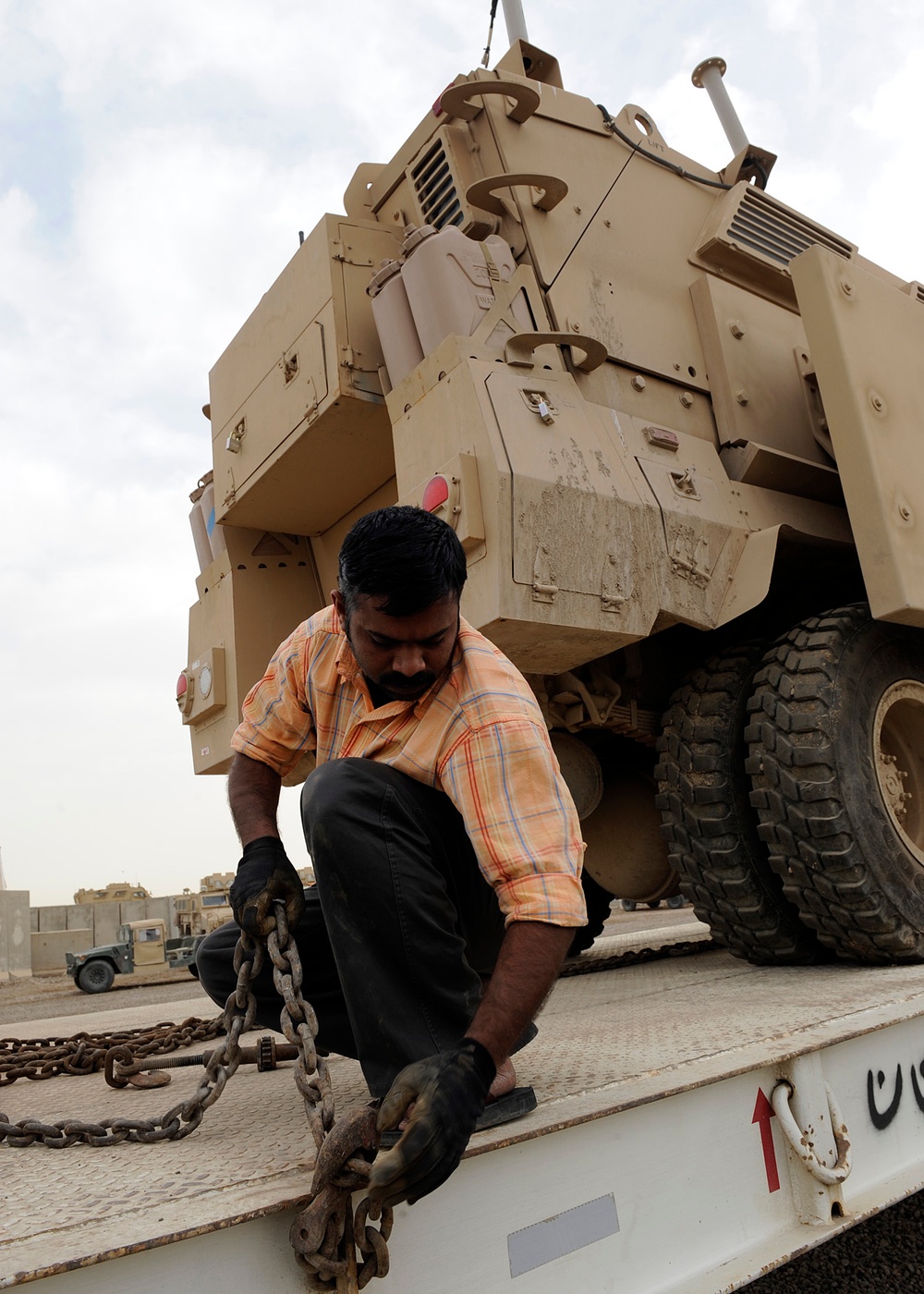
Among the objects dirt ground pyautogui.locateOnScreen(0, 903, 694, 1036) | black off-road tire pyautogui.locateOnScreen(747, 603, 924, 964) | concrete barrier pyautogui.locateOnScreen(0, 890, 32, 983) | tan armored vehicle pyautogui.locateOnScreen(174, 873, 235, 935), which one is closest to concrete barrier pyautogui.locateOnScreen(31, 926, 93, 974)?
dirt ground pyautogui.locateOnScreen(0, 903, 694, 1036)

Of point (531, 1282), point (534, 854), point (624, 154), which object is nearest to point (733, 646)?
point (624, 154)

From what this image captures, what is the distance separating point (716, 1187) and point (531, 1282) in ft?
1.27

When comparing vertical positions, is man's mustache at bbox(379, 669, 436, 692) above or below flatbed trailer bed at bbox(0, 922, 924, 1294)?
above

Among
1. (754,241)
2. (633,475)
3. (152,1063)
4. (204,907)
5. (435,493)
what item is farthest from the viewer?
(204,907)

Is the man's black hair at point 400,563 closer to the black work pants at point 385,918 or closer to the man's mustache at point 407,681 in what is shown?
the man's mustache at point 407,681

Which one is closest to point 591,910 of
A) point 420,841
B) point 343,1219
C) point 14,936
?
point 420,841

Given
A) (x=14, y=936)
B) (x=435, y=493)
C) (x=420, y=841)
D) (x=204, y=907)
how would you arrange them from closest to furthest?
(x=420, y=841), (x=435, y=493), (x=14, y=936), (x=204, y=907)

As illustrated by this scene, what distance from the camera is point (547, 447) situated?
9.18 ft

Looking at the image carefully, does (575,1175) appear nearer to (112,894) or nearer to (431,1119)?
(431,1119)

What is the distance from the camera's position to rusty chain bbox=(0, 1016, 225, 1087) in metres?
2.47

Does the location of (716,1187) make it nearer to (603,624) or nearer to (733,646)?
(603,624)

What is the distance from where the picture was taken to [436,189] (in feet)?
11.8

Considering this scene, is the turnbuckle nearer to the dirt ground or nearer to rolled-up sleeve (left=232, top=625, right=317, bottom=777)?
rolled-up sleeve (left=232, top=625, right=317, bottom=777)

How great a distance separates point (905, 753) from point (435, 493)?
1.87m
